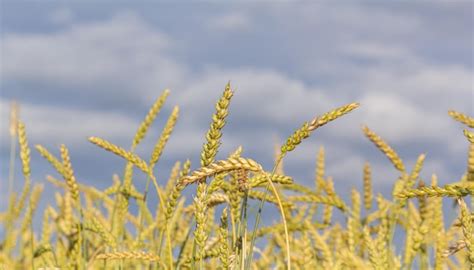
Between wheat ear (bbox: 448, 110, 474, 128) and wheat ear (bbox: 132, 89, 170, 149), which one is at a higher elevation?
wheat ear (bbox: 132, 89, 170, 149)

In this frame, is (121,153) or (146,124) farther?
(146,124)

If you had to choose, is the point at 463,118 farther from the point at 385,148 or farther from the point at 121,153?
the point at 121,153

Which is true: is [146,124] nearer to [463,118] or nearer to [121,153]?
[121,153]

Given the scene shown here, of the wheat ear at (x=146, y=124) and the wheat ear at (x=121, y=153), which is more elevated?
the wheat ear at (x=146, y=124)

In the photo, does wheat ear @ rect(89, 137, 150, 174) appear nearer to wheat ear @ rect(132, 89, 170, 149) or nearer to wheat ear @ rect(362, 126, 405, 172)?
wheat ear @ rect(132, 89, 170, 149)

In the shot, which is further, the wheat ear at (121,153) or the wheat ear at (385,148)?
the wheat ear at (385,148)

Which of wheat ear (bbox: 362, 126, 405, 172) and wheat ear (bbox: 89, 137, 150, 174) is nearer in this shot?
wheat ear (bbox: 89, 137, 150, 174)

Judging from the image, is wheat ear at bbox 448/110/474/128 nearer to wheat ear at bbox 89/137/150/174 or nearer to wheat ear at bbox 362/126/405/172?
wheat ear at bbox 362/126/405/172

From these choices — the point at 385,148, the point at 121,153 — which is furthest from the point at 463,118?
the point at 121,153

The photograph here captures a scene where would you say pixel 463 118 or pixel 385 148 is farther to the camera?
pixel 385 148

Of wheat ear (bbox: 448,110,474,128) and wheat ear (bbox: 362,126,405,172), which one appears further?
wheat ear (bbox: 362,126,405,172)

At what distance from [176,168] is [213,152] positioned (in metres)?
2.27

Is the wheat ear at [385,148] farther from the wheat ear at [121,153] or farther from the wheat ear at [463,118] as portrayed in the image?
the wheat ear at [121,153]

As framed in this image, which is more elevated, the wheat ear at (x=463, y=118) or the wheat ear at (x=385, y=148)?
the wheat ear at (x=385, y=148)
